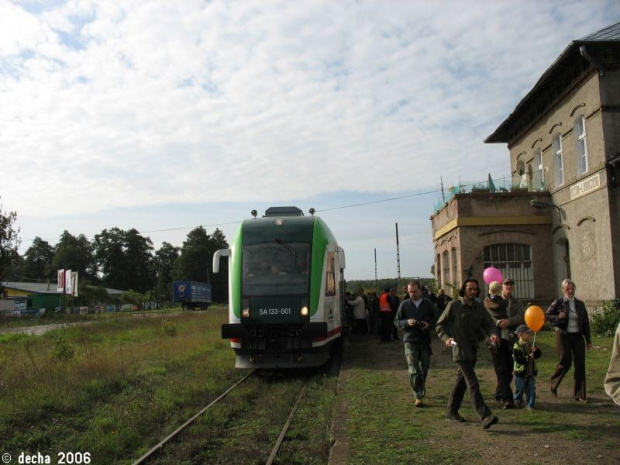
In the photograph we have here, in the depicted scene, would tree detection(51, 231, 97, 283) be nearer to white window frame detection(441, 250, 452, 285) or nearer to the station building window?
white window frame detection(441, 250, 452, 285)

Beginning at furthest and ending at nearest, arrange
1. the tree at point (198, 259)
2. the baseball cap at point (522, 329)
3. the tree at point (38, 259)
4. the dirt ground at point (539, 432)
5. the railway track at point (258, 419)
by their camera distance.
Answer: the tree at point (38, 259), the tree at point (198, 259), the baseball cap at point (522, 329), the railway track at point (258, 419), the dirt ground at point (539, 432)

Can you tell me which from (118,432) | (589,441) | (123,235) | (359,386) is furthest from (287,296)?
(123,235)

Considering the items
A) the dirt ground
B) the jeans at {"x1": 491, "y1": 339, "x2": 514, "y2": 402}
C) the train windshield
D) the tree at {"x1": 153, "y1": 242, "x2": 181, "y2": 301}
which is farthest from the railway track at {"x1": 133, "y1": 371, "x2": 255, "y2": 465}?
the tree at {"x1": 153, "y1": 242, "x2": 181, "y2": 301}

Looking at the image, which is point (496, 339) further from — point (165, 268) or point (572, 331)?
point (165, 268)

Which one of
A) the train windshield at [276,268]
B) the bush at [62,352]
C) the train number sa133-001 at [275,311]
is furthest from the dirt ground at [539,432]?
the bush at [62,352]

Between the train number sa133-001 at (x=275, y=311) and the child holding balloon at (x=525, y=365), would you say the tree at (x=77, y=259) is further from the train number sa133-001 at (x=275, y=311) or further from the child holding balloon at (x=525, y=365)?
the child holding balloon at (x=525, y=365)

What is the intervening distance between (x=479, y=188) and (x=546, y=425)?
14.6 metres

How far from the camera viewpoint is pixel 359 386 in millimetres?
9859

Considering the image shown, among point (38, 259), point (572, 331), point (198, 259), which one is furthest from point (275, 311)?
point (38, 259)

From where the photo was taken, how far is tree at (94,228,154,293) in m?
107

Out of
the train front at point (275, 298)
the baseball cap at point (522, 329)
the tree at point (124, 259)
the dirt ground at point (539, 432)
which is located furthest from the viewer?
the tree at point (124, 259)

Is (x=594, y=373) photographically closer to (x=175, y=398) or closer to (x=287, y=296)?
(x=287, y=296)

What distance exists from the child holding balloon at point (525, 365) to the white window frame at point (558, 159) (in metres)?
12.9

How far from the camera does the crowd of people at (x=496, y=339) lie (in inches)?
266
